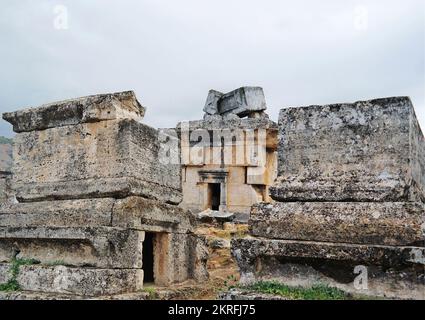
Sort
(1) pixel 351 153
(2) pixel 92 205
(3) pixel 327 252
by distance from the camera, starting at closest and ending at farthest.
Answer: (3) pixel 327 252, (1) pixel 351 153, (2) pixel 92 205

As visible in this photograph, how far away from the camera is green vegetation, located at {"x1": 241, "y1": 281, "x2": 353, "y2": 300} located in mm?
3904

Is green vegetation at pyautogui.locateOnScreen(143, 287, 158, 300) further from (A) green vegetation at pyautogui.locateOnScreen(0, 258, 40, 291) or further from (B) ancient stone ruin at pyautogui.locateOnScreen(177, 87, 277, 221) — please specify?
(B) ancient stone ruin at pyautogui.locateOnScreen(177, 87, 277, 221)

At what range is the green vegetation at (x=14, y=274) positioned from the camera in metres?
6.29

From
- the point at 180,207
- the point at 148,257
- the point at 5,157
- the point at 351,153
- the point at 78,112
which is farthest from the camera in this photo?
the point at 5,157

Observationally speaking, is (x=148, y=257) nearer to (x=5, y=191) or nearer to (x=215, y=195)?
(x=5, y=191)

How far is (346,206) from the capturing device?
166 inches

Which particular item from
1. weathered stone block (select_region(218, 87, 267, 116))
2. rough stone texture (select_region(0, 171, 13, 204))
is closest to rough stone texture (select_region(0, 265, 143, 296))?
rough stone texture (select_region(0, 171, 13, 204))

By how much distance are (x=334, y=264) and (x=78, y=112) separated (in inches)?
166

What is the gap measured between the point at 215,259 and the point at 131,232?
5.47 m

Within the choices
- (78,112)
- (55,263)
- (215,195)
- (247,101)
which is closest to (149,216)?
(55,263)

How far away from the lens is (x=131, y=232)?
618cm

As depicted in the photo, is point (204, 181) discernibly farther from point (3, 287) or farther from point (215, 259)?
point (3, 287)

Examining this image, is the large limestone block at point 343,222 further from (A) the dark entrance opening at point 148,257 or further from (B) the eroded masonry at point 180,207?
(A) the dark entrance opening at point 148,257
